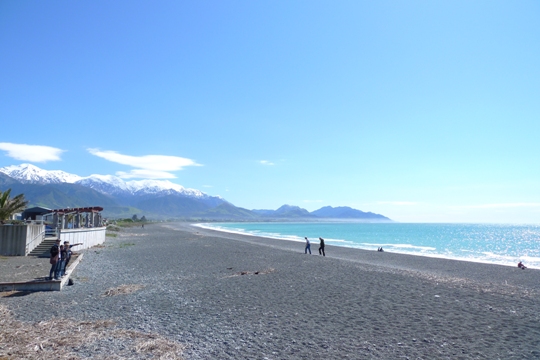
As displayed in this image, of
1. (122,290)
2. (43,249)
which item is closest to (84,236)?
(43,249)

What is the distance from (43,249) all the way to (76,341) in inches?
729

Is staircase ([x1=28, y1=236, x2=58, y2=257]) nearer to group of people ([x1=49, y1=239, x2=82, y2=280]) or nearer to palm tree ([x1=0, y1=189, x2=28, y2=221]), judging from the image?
palm tree ([x1=0, y1=189, x2=28, y2=221])

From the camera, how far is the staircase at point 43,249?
22672 mm

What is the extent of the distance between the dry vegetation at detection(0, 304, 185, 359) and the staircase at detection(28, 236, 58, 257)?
1534cm

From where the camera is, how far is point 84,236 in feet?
96.1

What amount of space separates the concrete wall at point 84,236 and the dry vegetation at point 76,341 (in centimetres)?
1735

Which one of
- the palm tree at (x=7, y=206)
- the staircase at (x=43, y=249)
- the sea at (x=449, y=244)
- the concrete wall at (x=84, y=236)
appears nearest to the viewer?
the staircase at (x=43, y=249)

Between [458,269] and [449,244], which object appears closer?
[458,269]

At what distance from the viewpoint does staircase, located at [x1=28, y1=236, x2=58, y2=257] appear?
22.7 meters

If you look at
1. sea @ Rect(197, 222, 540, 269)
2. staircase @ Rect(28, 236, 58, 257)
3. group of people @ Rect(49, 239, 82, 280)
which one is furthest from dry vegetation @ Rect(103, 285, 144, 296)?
sea @ Rect(197, 222, 540, 269)

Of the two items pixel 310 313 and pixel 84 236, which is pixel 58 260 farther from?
pixel 84 236

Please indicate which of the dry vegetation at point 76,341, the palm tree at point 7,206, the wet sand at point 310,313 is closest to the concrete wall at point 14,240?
the palm tree at point 7,206

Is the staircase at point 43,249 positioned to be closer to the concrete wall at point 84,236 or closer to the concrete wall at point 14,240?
the concrete wall at point 14,240

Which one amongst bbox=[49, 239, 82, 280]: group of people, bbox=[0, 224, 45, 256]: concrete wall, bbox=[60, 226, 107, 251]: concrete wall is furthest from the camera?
bbox=[60, 226, 107, 251]: concrete wall
